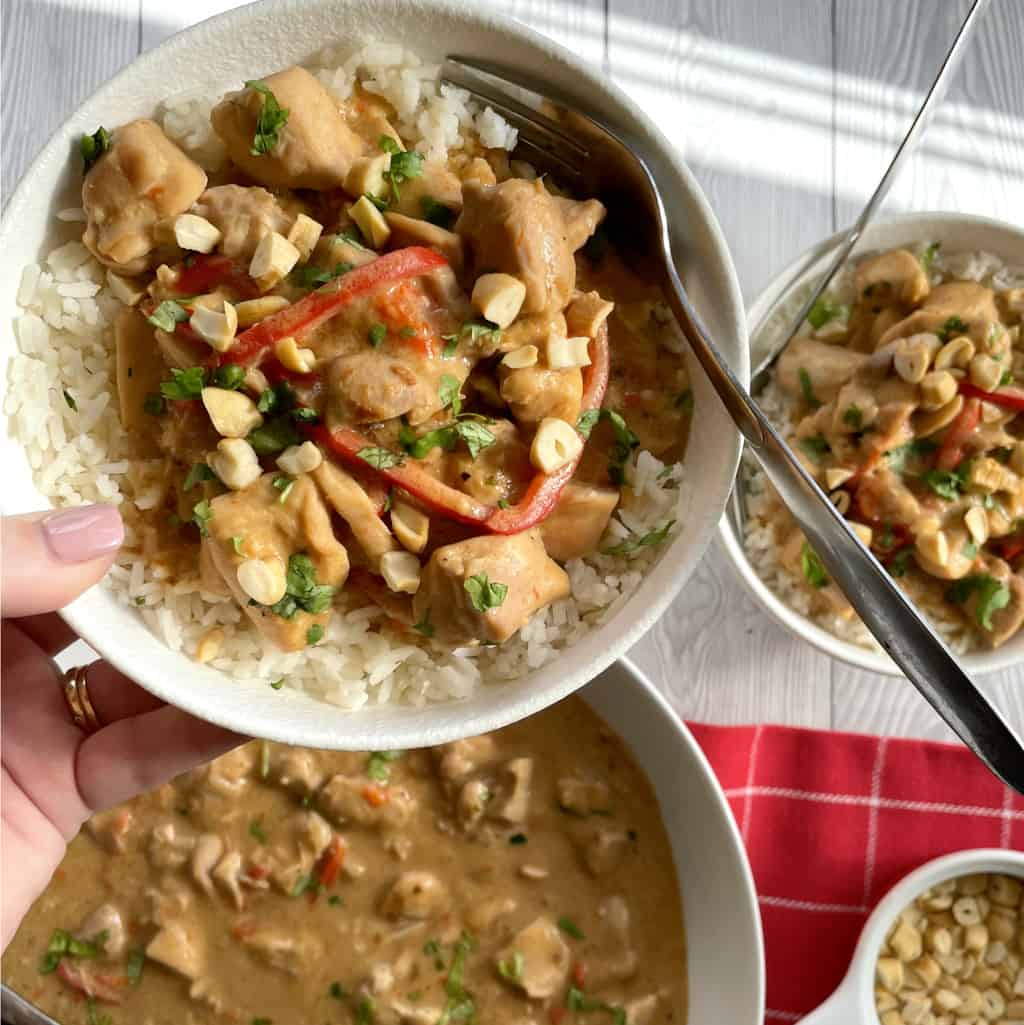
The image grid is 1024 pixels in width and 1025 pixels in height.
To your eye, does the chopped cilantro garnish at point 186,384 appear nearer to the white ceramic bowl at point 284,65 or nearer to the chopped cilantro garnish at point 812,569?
the white ceramic bowl at point 284,65

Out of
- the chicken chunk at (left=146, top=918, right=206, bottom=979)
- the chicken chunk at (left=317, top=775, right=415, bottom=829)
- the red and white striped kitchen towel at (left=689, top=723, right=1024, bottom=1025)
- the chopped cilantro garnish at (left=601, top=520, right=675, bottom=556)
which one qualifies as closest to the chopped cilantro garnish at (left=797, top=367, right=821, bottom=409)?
the red and white striped kitchen towel at (left=689, top=723, right=1024, bottom=1025)

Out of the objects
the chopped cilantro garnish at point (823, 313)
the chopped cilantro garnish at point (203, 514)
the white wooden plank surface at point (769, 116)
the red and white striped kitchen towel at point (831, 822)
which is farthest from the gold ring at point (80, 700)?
the chopped cilantro garnish at point (823, 313)

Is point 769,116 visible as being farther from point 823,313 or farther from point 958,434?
point 958,434

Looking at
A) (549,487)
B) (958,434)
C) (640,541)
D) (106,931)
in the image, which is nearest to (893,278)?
(958,434)

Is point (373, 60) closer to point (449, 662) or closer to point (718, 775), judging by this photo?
point (449, 662)

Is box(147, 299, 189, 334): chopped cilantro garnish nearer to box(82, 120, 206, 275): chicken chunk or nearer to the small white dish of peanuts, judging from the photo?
box(82, 120, 206, 275): chicken chunk

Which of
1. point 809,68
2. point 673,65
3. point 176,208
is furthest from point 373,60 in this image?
point 809,68

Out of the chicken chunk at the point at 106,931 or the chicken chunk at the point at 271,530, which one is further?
the chicken chunk at the point at 106,931
